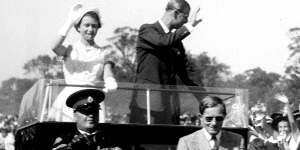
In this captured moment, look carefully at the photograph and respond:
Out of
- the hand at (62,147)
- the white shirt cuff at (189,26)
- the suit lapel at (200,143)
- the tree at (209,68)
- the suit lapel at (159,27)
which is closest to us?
the hand at (62,147)

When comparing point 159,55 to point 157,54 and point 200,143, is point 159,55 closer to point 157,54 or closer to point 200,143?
point 157,54

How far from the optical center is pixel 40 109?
529 centimetres

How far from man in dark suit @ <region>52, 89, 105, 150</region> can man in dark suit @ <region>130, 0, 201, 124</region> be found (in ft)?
3.08

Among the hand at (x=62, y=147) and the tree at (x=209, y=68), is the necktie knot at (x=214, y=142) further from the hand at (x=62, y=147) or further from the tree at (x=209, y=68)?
the tree at (x=209, y=68)

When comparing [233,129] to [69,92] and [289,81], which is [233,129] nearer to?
[69,92]

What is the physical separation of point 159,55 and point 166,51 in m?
0.08

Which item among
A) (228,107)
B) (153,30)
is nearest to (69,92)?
(153,30)

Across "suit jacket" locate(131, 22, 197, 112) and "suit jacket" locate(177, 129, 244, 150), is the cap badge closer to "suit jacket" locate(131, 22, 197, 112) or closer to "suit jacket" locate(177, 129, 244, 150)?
"suit jacket" locate(177, 129, 244, 150)

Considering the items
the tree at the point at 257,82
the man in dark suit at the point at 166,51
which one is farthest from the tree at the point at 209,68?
the man in dark suit at the point at 166,51

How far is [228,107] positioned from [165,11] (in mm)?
1178

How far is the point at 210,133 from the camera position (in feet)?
15.4

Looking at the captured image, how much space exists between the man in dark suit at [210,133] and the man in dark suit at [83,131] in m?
0.69

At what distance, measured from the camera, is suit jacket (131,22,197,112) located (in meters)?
5.83

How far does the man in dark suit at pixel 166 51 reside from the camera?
569 centimetres
